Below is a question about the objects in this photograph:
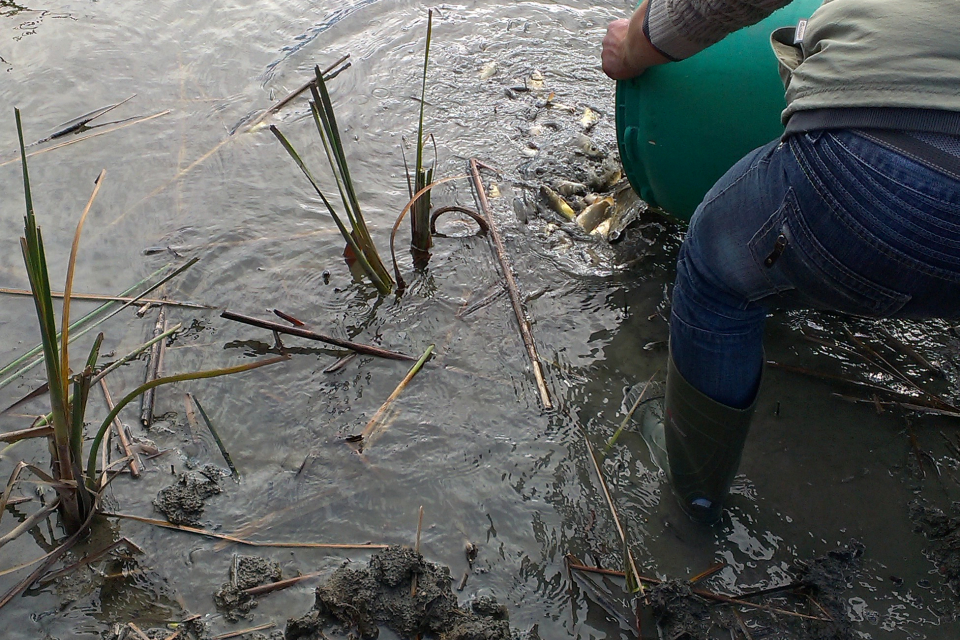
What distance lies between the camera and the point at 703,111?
2289 mm

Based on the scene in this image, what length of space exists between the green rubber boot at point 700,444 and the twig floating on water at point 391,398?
0.81m

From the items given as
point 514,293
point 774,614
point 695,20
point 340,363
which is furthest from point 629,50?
point 774,614

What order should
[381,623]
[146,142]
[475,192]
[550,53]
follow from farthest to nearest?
1. [550,53]
2. [146,142]
3. [475,192]
4. [381,623]

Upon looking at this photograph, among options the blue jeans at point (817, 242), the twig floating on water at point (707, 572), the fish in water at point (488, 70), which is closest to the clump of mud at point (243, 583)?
the twig floating on water at point (707, 572)

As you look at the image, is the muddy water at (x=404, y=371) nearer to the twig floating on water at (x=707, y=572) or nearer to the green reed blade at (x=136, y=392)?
the twig floating on water at (x=707, y=572)

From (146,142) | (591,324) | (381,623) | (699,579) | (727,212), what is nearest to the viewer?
(727,212)

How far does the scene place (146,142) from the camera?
3.36 m

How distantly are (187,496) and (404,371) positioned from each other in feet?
2.44

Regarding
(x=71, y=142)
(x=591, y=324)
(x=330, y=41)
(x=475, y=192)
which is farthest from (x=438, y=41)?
(x=591, y=324)

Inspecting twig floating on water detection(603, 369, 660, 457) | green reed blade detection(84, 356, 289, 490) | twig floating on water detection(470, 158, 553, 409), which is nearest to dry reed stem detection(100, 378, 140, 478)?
green reed blade detection(84, 356, 289, 490)

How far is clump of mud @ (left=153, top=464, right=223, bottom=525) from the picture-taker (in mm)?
2029

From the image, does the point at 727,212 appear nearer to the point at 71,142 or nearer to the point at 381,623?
the point at 381,623

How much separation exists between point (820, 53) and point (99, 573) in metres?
1.94

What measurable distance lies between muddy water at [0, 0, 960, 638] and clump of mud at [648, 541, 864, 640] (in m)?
0.07
